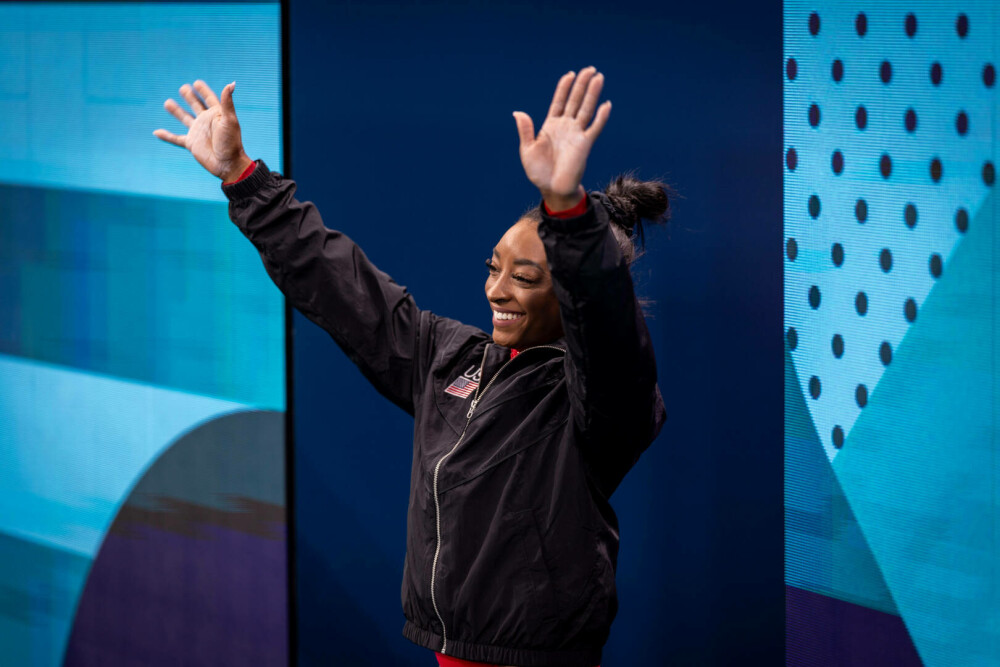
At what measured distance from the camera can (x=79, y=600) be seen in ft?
9.11

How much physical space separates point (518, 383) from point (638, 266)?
25.3 inches

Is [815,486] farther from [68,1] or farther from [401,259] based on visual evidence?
[68,1]

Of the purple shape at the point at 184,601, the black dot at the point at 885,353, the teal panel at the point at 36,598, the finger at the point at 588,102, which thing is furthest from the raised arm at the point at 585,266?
the teal panel at the point at 36,598

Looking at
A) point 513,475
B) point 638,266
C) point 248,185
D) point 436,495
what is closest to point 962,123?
point 638,266

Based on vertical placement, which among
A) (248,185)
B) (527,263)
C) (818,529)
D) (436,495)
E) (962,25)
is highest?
(962,25)

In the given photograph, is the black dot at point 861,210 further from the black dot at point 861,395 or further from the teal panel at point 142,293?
the teal panel at point 142,293

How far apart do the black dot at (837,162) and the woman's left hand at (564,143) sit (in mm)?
616

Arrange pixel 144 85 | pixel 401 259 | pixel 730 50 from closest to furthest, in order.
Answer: pixel 730 50
pixel 401 259
pixel 144 85

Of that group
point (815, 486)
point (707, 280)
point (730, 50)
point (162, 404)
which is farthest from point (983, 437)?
point (162, 404)

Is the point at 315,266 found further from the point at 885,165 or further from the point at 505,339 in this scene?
the point at 885,165

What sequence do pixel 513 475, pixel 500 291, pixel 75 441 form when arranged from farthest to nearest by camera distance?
pixel 75 441 → pixel 500 291 → pixel 513 475

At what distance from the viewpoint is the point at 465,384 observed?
1616 mm

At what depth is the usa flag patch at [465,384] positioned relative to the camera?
1600mm

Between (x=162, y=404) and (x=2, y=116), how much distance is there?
92 cm
